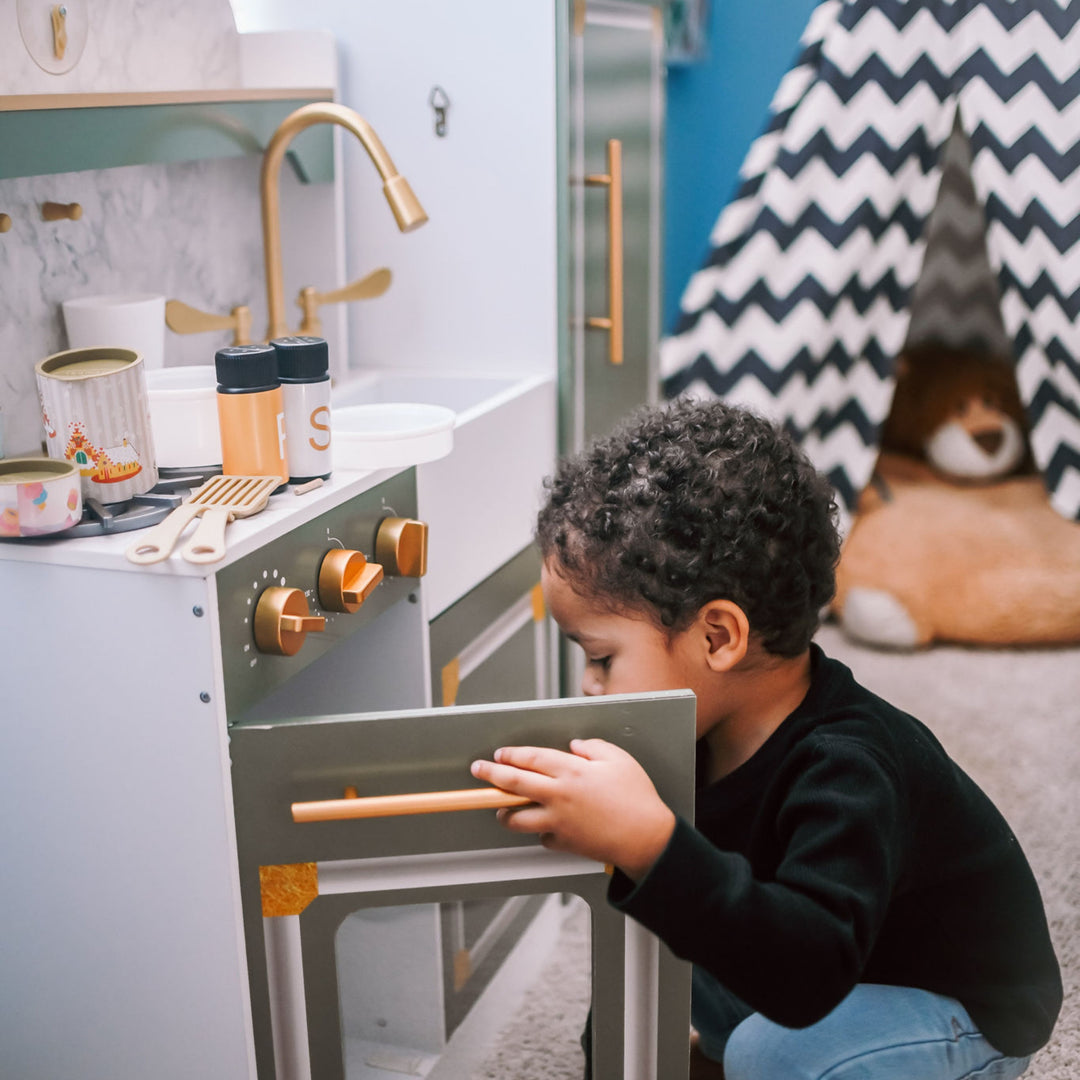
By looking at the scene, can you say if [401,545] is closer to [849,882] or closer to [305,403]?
[305,403]

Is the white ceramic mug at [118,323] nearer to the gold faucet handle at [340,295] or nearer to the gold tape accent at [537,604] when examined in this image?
the gold faucet handle at [340,295]

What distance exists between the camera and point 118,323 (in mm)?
1352

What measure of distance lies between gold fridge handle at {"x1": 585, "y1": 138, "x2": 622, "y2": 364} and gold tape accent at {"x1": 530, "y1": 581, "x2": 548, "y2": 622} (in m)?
0.37

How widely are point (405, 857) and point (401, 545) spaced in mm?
357

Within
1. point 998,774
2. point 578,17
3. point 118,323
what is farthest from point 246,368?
point 998,774

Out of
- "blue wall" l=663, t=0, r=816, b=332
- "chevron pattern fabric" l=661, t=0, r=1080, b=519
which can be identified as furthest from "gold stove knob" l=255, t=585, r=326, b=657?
"blue wall" l=663, t=0, r=816, b=332

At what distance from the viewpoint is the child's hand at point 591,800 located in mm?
900

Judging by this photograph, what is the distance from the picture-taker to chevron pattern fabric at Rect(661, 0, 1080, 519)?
7.57 feet

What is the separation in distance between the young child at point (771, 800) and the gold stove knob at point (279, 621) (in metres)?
0.20

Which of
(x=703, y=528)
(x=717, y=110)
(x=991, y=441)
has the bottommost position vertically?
(x=991, y=441)

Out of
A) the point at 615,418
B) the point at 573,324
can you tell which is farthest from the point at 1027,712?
Result: the point at 573,324

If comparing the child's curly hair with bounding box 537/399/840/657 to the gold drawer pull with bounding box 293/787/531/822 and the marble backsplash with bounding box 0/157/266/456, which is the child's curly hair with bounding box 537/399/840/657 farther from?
the marble backsplash with bounding box 0/157/266/456

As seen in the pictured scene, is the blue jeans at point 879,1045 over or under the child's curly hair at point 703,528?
under

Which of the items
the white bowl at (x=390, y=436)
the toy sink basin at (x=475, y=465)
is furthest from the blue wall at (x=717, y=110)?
the white bowl at (x=390, y=436)
